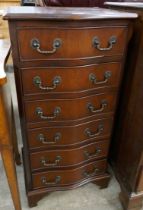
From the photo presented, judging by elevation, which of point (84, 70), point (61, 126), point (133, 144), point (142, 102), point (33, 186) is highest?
point (84, 70)

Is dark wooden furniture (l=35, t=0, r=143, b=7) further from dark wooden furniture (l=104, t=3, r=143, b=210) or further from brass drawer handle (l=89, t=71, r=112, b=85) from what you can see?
brass drawer handle (l=89, t=71, r=112, b=85)

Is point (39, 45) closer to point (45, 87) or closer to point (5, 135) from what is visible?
point (45, 87)

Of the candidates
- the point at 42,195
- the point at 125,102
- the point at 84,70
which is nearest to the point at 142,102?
the point at 125,102

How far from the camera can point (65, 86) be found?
874mm

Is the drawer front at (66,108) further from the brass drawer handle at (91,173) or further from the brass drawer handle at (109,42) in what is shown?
the brass drawer handle at (91,173)

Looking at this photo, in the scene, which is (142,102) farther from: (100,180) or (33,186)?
(33,186)

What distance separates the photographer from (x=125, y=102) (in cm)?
116

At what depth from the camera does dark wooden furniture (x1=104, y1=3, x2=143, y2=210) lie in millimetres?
979

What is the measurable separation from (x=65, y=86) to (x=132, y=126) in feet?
1.49

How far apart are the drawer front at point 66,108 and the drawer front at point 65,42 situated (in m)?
0.20

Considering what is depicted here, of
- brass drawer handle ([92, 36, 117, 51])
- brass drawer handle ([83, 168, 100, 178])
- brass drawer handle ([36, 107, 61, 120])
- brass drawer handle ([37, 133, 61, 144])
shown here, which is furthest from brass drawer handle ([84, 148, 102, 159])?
brass drawer handle ([92, 36, 117, 51])

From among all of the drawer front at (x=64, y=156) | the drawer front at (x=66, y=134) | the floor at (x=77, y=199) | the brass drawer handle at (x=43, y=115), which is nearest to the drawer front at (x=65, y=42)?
the brass drawer handle at (x=43, y=115)

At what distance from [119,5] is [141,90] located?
47 centimetres

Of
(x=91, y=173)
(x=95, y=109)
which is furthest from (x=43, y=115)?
(x=91, y=173)
